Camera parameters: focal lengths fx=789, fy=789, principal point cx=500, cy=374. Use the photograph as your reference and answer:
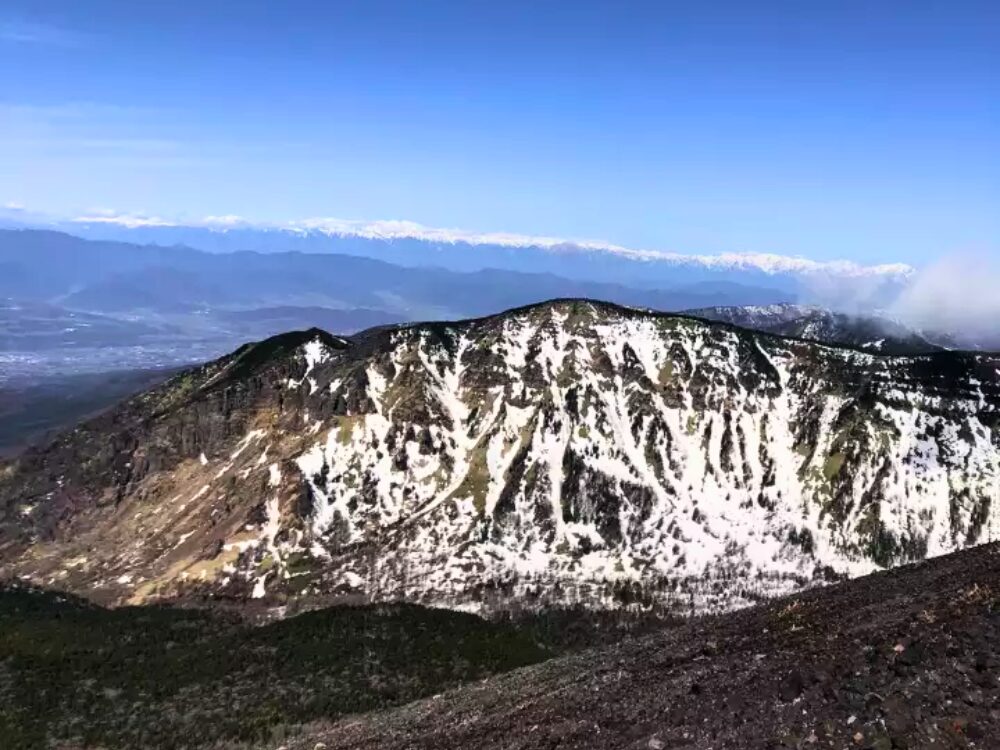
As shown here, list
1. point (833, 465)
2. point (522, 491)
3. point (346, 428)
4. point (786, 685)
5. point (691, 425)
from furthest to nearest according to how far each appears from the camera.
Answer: point (691, 425) < point (346, 428) < point (833, 465) < point (522, 491) < point (786, 685)

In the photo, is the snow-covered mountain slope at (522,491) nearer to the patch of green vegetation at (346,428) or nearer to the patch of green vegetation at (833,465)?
the patch of green vegetation at (833,465)

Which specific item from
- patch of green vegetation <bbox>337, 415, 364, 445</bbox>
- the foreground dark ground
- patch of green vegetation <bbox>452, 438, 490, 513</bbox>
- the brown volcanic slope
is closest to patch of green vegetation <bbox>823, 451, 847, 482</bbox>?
patch of green vegetation <bbox>452, 438, 490, 513</bbox>

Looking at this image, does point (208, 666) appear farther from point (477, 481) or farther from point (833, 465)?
point (833, 465)

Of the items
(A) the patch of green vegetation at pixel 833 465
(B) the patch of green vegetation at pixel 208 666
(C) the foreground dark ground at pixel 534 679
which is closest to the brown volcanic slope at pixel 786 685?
(C) the foreground dark ground at pixel 534 679

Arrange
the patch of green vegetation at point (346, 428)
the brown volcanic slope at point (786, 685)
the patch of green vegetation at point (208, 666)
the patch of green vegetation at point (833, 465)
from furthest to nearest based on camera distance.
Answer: the patch of green vegetation at point (346, 428) < the patch of green vegetation at point (833, 465) < the patch of green vegetation at point (208, 666) < the brown volcanic slope at point (786, 685)

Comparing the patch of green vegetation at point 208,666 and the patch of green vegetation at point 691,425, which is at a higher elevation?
the patch of green vegetation at point 691,425

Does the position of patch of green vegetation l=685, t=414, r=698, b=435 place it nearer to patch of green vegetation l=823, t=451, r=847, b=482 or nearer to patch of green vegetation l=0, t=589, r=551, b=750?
patch of green vegetation l=823, t=451, r=847, b=482

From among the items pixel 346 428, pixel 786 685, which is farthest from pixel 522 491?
pixel 786 685
